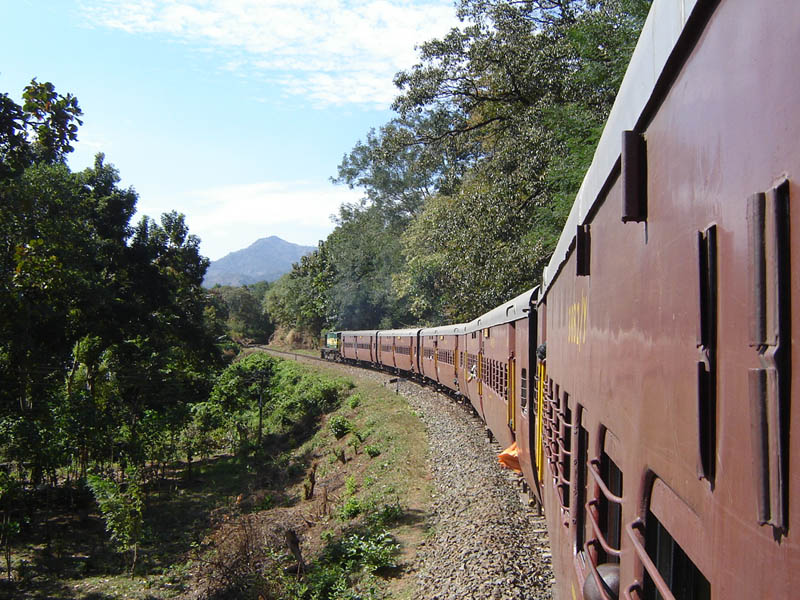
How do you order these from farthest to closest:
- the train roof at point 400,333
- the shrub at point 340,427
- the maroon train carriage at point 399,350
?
the maroon train carriage at point 399,350 → the train roof at point 400,333 → the shrub at point 340,427

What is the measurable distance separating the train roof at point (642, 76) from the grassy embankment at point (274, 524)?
7.00 meters

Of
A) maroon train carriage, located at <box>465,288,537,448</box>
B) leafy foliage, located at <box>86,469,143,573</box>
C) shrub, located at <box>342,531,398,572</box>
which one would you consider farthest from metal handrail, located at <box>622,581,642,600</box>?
leafy foliage, located at <box>86,469,143,573</box>

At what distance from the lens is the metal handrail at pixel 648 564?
59.6 inches

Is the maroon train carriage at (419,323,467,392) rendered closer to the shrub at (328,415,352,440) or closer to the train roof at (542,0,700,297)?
the shrub at (328,415,352,440)

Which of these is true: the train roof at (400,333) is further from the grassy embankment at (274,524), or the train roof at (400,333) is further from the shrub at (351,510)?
the shrub at (351,510)

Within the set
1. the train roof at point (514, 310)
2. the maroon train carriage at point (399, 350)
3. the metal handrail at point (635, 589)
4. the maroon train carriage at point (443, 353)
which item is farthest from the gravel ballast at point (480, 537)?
the maroon train carriage at point (399, 350)

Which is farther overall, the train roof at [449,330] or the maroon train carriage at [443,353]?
the maroon train carriage at [443,353]

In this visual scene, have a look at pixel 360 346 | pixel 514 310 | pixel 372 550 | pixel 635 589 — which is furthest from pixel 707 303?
pixel 360 346

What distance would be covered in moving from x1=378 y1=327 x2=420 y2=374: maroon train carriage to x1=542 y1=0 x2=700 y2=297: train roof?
2484 centimetres

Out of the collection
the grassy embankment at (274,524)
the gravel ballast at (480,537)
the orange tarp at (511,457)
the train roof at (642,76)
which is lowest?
the grassy embankment at (274,524)

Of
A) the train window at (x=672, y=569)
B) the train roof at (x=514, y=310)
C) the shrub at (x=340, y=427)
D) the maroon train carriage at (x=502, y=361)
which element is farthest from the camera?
the shrub at (x=340, y=427)

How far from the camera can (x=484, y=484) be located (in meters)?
11.4

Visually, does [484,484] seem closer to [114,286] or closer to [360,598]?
[360,598]

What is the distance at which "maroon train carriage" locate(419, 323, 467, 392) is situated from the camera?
65.3ft
